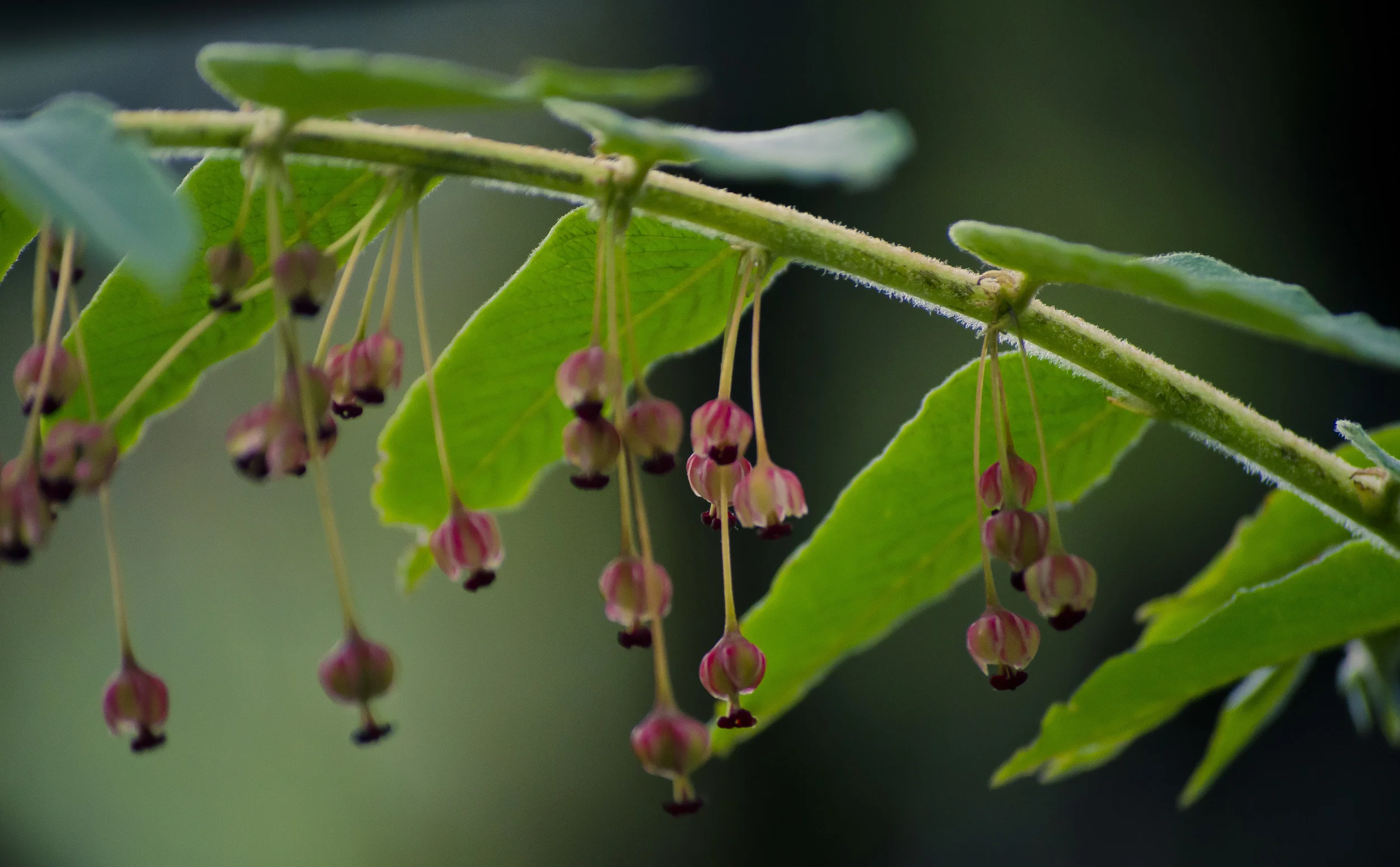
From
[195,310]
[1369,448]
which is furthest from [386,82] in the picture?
[1369,448]

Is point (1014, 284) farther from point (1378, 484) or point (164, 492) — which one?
point (164, 492)

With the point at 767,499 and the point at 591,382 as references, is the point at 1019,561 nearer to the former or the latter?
the point at 767,499

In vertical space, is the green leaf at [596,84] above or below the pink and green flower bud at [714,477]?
above

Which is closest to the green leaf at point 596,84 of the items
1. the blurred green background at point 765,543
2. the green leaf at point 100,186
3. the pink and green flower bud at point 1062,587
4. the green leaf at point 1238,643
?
the green leaf at point 100,186

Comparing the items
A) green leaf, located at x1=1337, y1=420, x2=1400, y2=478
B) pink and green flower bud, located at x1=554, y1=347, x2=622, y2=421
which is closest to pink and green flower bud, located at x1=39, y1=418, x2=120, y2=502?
pink and green flower bud, located at x1=554, y1=347, x2=622, y2=421

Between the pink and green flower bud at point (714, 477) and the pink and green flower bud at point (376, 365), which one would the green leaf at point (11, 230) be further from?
the pink and green flower bud at point (714, 477)
